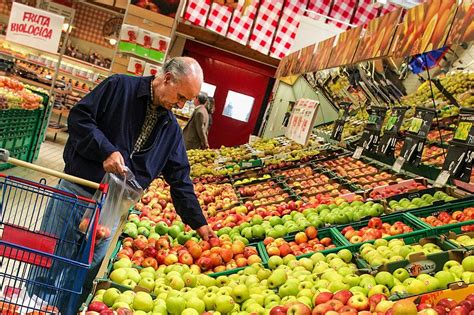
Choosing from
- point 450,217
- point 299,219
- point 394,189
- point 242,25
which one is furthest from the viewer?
point 242,25

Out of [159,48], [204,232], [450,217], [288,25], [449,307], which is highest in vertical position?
[288,25]

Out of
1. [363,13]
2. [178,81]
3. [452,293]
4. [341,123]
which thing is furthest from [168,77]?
[363,13]

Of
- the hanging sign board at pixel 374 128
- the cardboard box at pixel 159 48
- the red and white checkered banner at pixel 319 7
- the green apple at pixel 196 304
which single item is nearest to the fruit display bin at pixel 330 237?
the green apple at pixel 196 304

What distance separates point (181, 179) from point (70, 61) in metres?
12.4

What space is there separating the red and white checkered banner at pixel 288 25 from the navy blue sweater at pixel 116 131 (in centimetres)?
1056

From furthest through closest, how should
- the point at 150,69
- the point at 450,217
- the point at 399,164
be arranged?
the point at 150,69, the point at 399,164, the point at 450,217

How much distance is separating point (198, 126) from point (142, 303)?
7.13m

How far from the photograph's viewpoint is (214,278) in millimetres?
3453

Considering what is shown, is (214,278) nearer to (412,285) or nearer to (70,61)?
(412,285)

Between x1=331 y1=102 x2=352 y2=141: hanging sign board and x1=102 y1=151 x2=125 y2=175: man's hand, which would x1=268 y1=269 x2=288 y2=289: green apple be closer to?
x1=102 y1=151 x2=125 y2=175: man's hand

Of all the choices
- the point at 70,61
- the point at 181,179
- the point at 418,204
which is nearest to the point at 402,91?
the point at 418,204

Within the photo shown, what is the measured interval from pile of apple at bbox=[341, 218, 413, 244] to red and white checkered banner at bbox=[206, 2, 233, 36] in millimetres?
10142

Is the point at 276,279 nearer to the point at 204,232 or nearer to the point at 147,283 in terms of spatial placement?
the point at 147,283

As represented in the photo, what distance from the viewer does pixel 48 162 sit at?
1012cm
